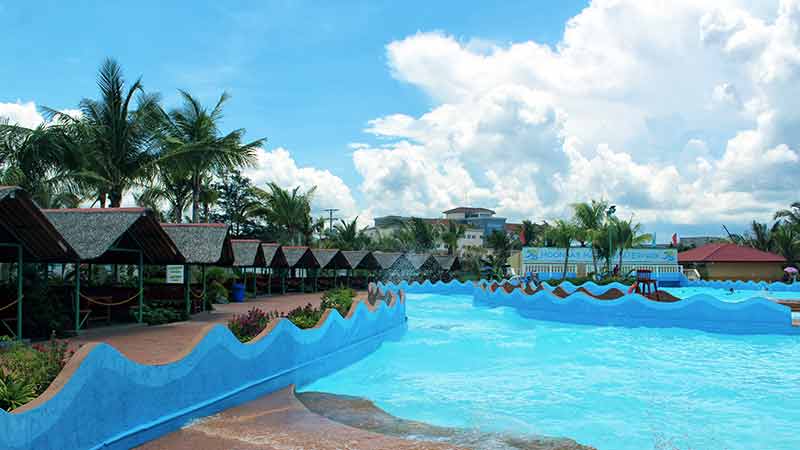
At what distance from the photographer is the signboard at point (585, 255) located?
40.2 metres

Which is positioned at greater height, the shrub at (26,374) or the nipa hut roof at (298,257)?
the nipa hut roof at (298,257)

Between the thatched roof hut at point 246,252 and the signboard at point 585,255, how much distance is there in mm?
20918

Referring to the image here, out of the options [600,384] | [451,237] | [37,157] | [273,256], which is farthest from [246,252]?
[451,237]

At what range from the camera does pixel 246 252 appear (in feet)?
80.5

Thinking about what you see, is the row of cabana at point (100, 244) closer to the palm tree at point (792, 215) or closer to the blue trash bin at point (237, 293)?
the blue trash bin at point (237, 293)

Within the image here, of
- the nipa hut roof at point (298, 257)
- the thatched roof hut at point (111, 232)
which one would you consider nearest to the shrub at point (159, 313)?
the thatched roof hut at point (111, 232)

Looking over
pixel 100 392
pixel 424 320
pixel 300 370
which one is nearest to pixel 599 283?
pixel 424 320

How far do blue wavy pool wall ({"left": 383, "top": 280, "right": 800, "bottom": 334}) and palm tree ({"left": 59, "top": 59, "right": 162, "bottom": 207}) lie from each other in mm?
13994

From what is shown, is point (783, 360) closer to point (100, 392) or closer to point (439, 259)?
point (100, 392)

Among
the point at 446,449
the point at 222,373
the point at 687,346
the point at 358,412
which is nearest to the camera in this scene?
the point at 446,449

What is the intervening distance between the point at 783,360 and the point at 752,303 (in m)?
3.65

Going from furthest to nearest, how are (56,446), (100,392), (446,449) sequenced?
(446,449)
(100,392)
(56,446)

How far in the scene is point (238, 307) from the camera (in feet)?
70.3

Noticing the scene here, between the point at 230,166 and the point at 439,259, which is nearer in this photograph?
the point at 230,166
